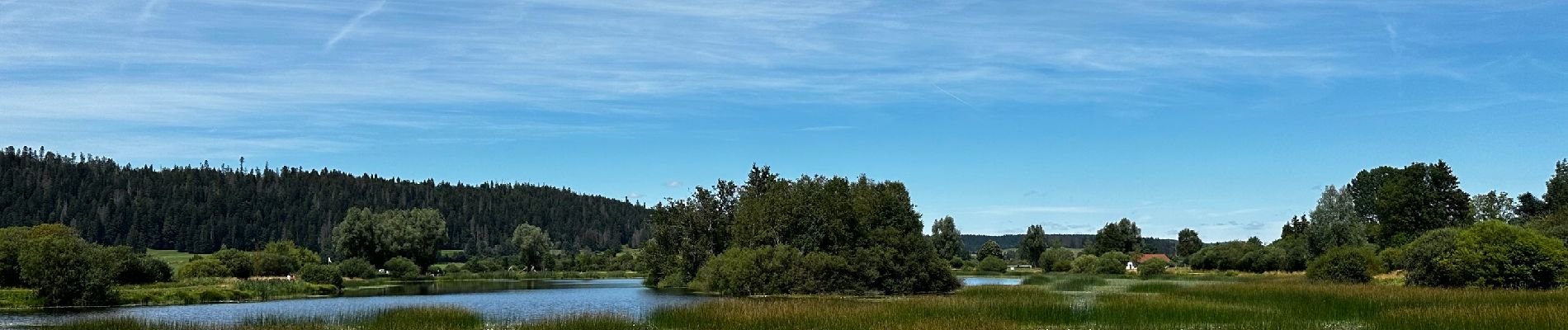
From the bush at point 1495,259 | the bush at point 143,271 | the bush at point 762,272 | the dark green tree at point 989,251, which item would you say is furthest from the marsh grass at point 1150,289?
the dark green tree at point 989,251

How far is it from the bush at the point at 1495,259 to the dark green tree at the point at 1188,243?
397 ft

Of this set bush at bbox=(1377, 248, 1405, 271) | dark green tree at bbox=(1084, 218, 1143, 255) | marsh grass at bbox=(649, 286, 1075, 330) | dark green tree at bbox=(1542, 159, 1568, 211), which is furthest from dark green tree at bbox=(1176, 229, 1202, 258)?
marsh grass at bbox=(649, 286, 1075, 330)

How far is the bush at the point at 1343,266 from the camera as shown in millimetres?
76062

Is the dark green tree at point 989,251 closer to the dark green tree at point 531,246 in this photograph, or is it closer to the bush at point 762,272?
the dark green tree at point 531,246

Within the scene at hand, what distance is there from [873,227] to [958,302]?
116ft

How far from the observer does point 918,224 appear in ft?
274

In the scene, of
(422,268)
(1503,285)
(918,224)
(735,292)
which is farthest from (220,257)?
(1503,285)

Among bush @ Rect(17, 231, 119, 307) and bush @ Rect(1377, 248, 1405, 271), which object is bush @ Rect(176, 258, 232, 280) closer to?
bush @ Rect(17, 231, 119, 307)

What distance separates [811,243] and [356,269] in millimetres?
63759

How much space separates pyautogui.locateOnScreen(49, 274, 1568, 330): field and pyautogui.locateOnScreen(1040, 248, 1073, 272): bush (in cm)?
10502

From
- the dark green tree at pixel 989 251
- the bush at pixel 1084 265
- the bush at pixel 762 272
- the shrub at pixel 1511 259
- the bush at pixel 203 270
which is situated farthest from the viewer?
the dark green tree at pixel 989 251

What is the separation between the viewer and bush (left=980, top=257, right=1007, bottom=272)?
519 ft

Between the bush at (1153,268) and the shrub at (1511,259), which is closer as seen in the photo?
the shrub at (1511,259)

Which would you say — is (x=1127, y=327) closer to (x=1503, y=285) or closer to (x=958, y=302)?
(x=958, y=302)
